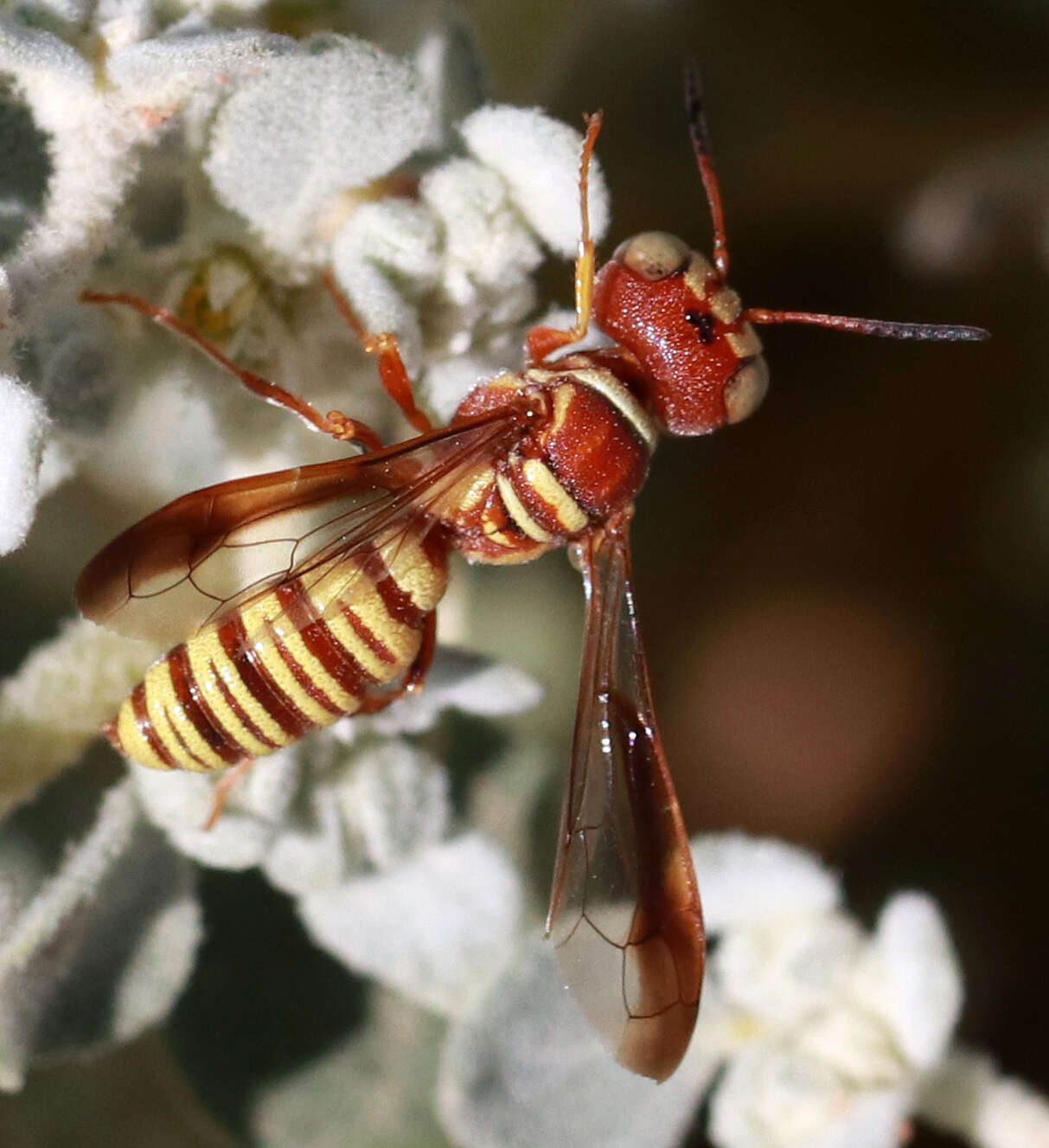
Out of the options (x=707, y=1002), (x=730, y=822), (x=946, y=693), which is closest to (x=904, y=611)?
(x=946, y=693)

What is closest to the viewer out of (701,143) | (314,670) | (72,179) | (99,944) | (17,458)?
(17,458)

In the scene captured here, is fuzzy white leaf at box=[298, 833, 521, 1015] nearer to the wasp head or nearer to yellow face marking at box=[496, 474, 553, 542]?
yellow face marking at box=[496, 474, 553, 542]

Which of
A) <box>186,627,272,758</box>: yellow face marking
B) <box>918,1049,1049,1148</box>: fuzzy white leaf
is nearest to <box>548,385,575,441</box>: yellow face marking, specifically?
<box>186,627,272,758</box>: yellow face marking

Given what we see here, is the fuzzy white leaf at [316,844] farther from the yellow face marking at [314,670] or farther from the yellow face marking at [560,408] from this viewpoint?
the yellow face marking at [560,408]

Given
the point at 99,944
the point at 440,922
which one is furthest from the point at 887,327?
the point at 99,944

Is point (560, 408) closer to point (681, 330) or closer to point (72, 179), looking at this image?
point (681, 330)

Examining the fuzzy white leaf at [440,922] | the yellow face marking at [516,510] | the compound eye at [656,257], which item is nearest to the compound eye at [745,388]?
the compound eye at [656,257]
